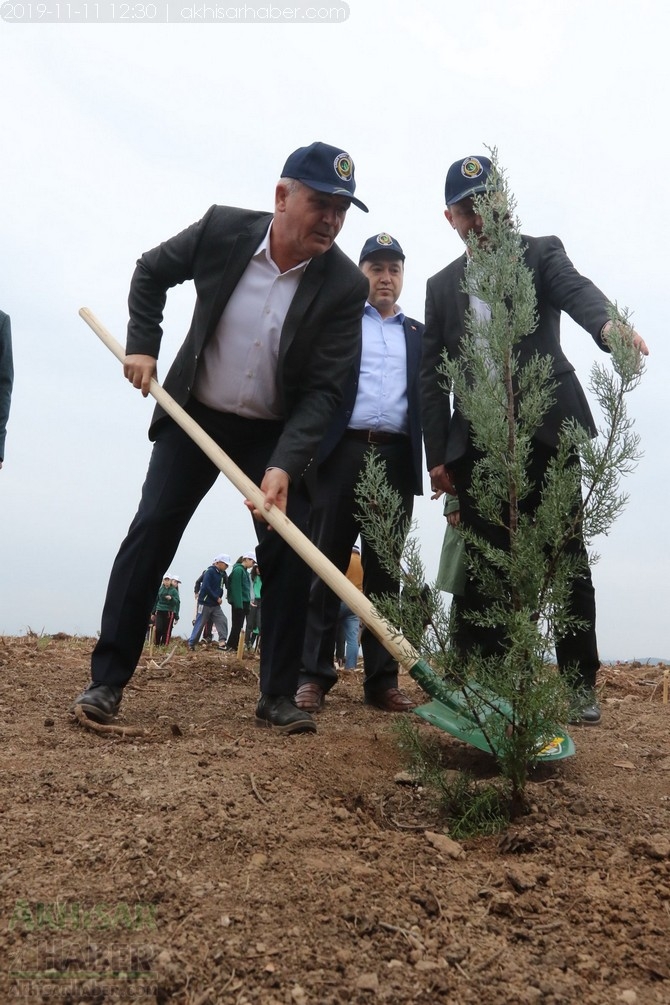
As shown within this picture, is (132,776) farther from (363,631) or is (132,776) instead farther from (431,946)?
(363,631)

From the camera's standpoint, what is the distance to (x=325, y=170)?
3.13 metres

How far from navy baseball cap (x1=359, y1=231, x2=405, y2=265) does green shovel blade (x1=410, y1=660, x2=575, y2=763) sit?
8.15 feet

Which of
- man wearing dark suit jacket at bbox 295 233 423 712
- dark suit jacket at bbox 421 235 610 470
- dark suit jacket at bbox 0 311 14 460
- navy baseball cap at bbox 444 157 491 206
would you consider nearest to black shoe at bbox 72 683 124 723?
man wearing dark suit jacket at bbox 295 233 423 712

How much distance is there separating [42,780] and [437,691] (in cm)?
123

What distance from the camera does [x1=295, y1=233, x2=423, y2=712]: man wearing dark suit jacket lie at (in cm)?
408

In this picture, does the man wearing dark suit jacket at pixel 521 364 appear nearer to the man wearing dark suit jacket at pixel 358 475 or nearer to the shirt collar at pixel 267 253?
the man wearing dark suit jacket at pixel 358 475

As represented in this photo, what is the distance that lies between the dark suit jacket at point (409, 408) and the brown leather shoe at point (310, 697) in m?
1.07

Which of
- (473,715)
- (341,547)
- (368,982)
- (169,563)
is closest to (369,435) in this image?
(341,547)

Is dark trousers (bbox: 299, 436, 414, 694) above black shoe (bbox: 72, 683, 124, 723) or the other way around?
above

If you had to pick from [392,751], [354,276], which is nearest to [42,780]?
[392,751]

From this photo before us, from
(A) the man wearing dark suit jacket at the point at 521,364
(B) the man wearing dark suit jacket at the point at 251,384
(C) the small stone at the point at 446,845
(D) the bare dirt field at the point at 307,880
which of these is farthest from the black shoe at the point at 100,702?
(C) the small stone at the point at 446,845

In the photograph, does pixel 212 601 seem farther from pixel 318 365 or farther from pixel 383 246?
pixel 318 365

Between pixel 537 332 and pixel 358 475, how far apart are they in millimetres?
1073

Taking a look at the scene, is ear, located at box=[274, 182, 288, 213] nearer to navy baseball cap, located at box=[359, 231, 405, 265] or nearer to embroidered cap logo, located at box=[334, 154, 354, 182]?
embroidered cap logo, located at box=[334, 154, 354, 182]
